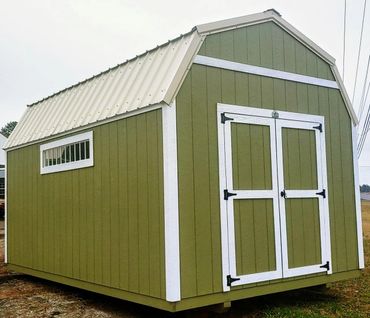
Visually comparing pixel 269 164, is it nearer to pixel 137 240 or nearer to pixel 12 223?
pixel 137 240

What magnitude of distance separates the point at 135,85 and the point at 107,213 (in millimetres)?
1534

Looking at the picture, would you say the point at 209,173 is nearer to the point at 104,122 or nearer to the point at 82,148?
the point at 104,122

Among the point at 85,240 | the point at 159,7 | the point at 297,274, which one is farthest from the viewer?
the point at 159,7

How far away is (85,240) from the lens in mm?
6617

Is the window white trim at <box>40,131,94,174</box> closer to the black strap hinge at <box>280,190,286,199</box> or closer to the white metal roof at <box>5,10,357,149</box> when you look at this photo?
the white metal roof at <box>5,10,357,149</box>

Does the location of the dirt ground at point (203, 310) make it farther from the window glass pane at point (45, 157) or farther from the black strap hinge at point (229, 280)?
the window glass pane at point (45, 157)

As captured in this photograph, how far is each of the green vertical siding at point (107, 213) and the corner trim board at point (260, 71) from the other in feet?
2.69

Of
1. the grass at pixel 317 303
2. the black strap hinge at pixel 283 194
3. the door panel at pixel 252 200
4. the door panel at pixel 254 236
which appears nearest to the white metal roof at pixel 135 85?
the door panel at pixel 252 200

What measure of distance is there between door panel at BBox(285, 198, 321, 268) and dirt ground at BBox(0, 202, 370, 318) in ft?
1.89

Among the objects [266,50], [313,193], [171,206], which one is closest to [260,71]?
[266,50]

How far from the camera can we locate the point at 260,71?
20.0ft

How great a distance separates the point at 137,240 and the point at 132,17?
665cm

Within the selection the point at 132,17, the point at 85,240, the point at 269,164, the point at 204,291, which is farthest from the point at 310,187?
the point at 132,17

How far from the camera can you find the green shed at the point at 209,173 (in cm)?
524
